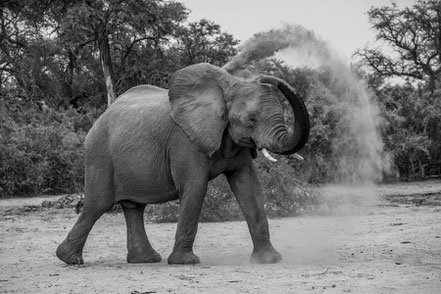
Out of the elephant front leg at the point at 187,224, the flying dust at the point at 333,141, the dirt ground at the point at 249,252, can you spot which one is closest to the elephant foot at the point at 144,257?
the dirt ground at the point at 249,252

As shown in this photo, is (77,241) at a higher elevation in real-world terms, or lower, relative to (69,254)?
higher

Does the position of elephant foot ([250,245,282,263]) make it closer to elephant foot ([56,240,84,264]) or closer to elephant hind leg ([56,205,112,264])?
elephant hind leg ([56,205,112,264])

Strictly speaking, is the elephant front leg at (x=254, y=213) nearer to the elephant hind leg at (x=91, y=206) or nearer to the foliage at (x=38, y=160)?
the elephant hind leg at (x=91, y=206)

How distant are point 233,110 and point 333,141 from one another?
41.9 ft

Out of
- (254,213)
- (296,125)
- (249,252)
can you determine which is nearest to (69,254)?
(254,213)

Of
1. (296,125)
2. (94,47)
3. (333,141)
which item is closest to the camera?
Result: (296,125)

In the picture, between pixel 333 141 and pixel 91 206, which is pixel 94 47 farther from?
pixel 91 206

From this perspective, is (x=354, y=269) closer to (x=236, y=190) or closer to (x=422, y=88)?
(x=236, y=190)

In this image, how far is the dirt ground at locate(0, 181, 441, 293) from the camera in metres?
7.31

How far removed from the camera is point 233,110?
343 inches

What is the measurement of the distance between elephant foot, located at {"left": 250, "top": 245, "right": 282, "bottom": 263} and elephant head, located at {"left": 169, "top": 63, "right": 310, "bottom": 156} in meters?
1.13

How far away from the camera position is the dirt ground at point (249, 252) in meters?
7.31

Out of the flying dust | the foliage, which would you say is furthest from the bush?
the flying dust

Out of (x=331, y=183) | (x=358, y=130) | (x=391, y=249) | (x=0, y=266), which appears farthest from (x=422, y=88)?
(x=0, y=266)
